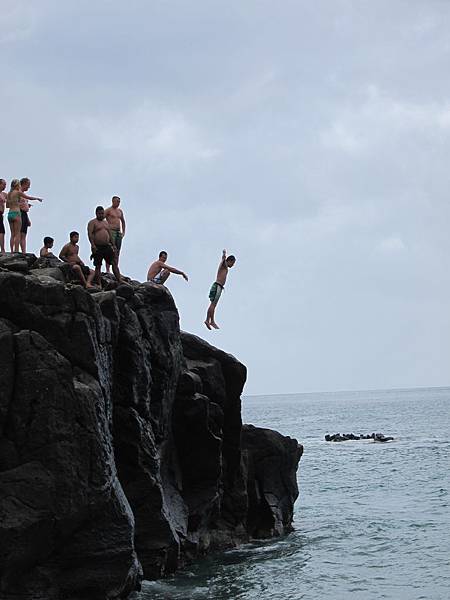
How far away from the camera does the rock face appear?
2131cm

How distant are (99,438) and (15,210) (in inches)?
421

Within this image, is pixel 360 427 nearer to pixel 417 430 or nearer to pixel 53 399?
pixel 417 430

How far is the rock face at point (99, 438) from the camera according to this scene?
839 inches

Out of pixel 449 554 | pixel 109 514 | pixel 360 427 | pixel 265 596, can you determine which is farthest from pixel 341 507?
pixel 360 427

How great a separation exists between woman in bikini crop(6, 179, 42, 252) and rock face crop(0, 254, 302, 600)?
5.75ft

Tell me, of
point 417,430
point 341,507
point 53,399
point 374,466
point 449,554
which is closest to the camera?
point 53,399

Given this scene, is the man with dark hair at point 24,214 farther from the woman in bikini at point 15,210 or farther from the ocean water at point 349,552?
the ocean water at point 349,552

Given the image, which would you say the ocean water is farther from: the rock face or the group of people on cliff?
the group of people on cliff

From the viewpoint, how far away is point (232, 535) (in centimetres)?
3491

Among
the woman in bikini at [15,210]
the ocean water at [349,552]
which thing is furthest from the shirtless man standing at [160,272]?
the ocean water at [349,552]

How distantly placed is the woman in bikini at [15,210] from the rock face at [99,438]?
69.0 inches

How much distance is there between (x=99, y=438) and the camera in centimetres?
2200

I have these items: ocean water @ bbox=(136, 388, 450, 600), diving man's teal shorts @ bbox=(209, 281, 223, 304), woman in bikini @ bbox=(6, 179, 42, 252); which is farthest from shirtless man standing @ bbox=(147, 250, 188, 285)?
ocean water @ bbox=(136, 388, 450, 600)

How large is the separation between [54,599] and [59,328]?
21.9 ft
